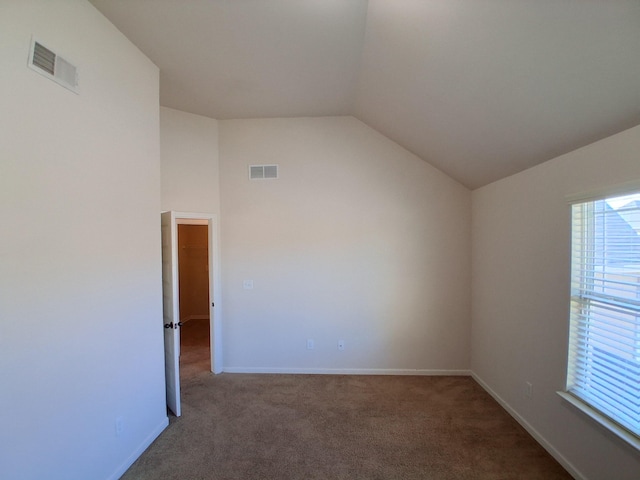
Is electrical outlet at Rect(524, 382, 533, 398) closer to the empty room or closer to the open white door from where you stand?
the empty room

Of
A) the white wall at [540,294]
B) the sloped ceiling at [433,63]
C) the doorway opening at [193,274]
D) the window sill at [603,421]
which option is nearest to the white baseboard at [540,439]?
the white wall at [540,294]

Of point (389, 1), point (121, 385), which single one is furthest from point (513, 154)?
point (121, 385)

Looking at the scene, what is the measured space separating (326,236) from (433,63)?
86.9 inches

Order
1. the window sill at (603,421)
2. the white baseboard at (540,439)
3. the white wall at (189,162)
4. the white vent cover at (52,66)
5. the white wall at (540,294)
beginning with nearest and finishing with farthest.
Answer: the white vent cover at (52,66)
the window sill at (603,421)
the white wall at (540,294)
the white baseboard at (540,439)
the white wall at (189,162)

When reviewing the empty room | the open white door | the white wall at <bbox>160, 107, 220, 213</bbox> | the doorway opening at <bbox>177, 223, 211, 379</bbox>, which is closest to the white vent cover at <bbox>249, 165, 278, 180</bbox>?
the empty room

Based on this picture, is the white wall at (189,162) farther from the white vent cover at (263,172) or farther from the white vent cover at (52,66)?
the white vent cover at (52,66)

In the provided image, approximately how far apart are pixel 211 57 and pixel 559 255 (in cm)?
337

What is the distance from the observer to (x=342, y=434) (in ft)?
8.13

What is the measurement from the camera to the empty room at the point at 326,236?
150 cm

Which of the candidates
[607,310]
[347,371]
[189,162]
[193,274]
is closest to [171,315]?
[189,162]

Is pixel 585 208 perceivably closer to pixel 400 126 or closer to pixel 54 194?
pixel 400 126

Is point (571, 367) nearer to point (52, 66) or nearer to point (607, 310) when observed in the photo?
point (607, 310)

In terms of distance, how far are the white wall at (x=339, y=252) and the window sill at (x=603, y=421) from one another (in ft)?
5.17

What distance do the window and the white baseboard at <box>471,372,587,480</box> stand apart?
0.51m
